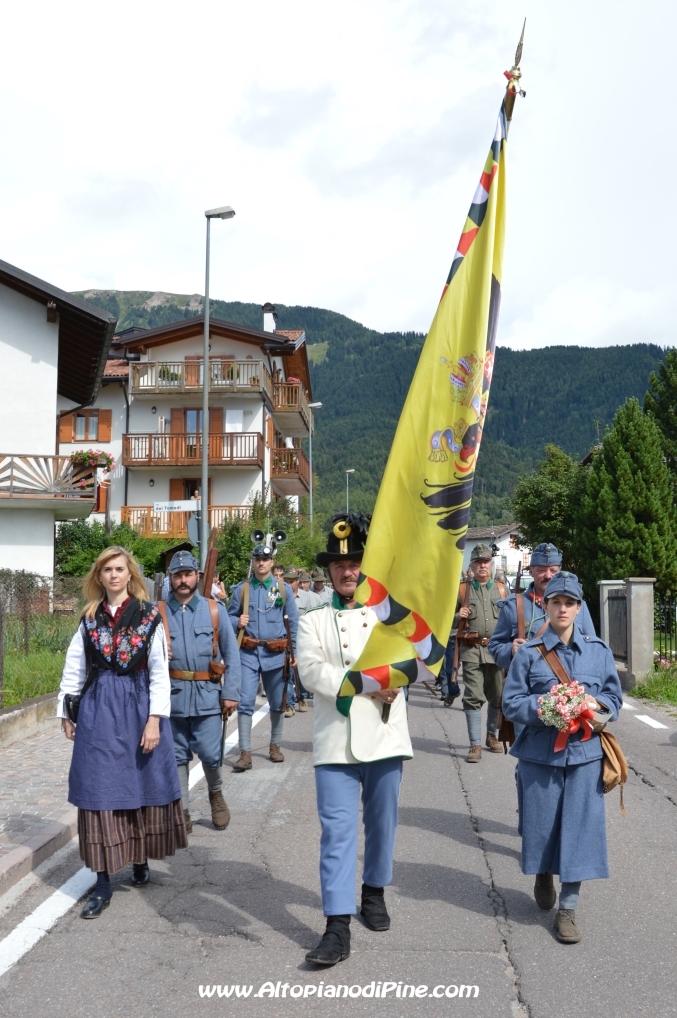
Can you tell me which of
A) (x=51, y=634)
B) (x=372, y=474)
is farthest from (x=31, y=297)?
(x=372, y=474)

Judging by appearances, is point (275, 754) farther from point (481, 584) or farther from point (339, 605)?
point (339, 605)

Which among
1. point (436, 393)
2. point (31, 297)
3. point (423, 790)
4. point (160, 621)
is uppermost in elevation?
point (31, 297)

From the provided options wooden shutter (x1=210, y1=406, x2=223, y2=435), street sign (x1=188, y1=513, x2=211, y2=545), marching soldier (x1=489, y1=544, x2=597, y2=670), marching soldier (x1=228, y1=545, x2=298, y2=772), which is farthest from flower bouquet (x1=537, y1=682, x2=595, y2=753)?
wooden shutter (x1=210, y1=406, x2=223, y2=435)

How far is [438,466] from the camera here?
13.8 feet

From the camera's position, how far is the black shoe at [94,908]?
5.21 m

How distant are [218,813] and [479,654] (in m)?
4.05

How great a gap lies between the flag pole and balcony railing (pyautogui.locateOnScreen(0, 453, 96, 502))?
25.0 m

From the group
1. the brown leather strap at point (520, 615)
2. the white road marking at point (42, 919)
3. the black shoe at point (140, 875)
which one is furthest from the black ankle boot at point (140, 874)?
the brown leather strap at point (520, 615)

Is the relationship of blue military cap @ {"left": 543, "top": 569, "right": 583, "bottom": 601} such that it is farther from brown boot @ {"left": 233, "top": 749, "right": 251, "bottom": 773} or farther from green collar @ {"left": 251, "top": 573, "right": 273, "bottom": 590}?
green collar @ {"left": 251, "top": 573, "right": 273, "bottom": 590}

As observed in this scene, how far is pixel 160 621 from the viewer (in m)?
5.63

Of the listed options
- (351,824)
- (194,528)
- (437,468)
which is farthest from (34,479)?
(437,468)

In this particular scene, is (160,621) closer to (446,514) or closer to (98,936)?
(98,936)

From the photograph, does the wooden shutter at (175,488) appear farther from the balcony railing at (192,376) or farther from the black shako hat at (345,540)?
the black shako hat at (345,540)

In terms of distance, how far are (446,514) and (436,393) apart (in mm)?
490
